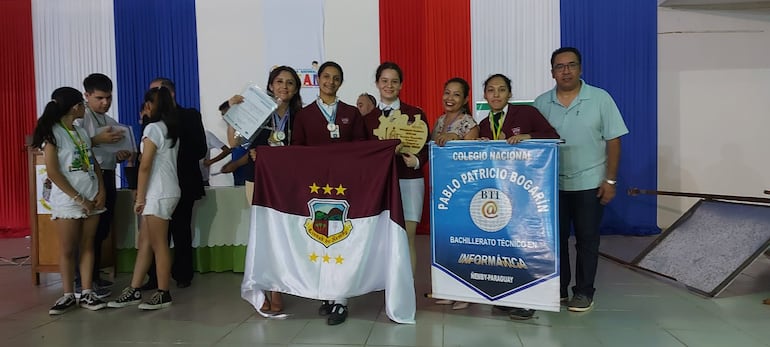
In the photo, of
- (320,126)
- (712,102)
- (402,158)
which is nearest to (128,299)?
(320,126)

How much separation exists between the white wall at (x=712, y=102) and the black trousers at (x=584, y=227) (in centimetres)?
336

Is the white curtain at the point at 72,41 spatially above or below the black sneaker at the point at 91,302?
above

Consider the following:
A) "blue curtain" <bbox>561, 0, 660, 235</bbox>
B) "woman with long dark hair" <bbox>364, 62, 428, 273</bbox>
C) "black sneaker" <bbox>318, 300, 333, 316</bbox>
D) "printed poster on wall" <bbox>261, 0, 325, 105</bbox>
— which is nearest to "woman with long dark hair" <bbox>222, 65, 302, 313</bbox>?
"black sneaker" <bbox>318, 300, 333, 316</bbox>

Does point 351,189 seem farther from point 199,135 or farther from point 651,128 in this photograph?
point 651,128

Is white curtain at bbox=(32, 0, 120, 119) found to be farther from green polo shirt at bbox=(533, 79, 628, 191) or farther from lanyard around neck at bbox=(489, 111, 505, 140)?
green polo shirt at bbox=(533, 79, 628, 191)

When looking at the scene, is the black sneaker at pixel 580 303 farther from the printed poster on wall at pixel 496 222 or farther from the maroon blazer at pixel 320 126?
the maroon blazer at pixel 320 126

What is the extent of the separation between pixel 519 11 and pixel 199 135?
3.84 metres

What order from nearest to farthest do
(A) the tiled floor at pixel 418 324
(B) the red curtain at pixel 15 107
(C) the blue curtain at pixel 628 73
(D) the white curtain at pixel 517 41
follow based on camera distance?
(A) the tiled floor at pixel 418 324 → (C) the blue curtain at pixel 628 73 → (D) the white curtain at pixel 517 41 → (B) the red curtain at pixel 15 107

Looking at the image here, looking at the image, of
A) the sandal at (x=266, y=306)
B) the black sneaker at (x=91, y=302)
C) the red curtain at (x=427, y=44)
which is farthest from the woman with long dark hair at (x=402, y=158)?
the red curtain at (x=427, y=44)

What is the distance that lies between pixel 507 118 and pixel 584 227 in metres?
0.79

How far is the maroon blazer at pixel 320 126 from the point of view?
2.82 metres

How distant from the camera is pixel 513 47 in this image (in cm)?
555

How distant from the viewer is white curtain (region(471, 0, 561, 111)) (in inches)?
217

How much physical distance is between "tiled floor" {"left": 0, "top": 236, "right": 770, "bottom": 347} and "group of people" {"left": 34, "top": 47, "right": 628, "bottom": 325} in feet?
0.42
